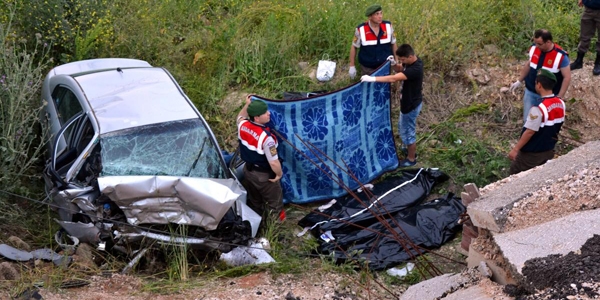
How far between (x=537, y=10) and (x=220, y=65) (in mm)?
4810

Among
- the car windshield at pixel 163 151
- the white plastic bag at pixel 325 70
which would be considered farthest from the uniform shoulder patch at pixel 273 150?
the white plastic bag at pixel 325 70

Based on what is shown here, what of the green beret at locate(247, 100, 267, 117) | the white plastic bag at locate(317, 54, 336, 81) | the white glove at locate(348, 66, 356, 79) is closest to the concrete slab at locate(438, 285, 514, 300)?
the green beret at locate(247, 100, 267, 117)

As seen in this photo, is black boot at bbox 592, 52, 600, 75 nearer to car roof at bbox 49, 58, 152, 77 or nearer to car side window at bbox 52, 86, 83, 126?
car roof at bbox 49, 58, 152, 77

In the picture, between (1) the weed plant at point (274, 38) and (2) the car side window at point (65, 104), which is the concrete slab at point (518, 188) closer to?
(1) the weed plant at point (274, 38)

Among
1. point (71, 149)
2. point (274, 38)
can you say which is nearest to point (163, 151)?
point (71, 149)

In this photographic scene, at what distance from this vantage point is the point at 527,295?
12.7ft

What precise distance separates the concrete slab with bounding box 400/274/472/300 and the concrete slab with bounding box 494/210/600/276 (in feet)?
1.30

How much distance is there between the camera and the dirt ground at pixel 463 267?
383cm

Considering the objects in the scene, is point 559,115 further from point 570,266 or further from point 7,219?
point 7,219

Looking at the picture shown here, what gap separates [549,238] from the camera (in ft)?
13.9

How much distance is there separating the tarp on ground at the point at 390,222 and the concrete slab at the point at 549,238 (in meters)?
2.22

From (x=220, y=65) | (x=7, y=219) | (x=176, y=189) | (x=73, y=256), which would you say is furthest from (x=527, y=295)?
(x=220, y=65)

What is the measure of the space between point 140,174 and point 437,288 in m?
3.23

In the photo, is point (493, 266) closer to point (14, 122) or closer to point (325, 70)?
point (14, 122)
